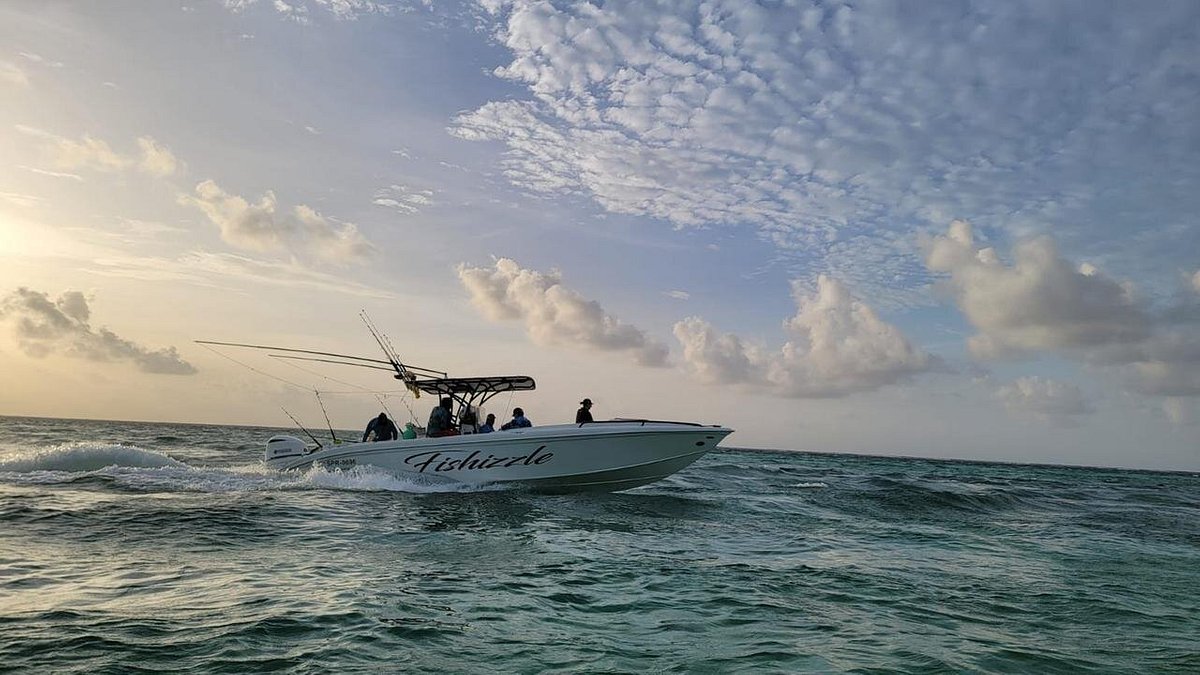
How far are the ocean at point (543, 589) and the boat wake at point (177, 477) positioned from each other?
0.87 metres

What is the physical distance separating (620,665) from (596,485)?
13292mm

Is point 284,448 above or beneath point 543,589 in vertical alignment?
above

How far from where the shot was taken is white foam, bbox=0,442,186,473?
22172 millimetres

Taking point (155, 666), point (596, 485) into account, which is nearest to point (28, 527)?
point (155, 666)

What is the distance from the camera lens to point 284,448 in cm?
2320

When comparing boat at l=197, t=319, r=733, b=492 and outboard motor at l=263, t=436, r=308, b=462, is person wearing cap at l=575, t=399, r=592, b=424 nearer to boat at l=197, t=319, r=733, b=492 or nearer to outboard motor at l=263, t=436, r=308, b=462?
boat at l=197, t=319, r=733, b=492

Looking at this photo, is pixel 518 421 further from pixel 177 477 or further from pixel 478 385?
pixel 177 477

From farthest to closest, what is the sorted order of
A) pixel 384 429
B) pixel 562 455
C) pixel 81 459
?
pixel 81 459 < pixel 384 429 < pixel 562 455

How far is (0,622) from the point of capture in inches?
248

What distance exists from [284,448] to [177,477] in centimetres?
331

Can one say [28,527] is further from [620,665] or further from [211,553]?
[620,665]

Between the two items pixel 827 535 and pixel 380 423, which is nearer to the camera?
pixel 827 535

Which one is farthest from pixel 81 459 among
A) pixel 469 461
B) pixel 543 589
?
pixel 543 589

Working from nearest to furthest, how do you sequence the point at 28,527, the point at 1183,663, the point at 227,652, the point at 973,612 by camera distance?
the point at 227,652
the point at 1183,663
the point at 973,612
the point at 28,527
